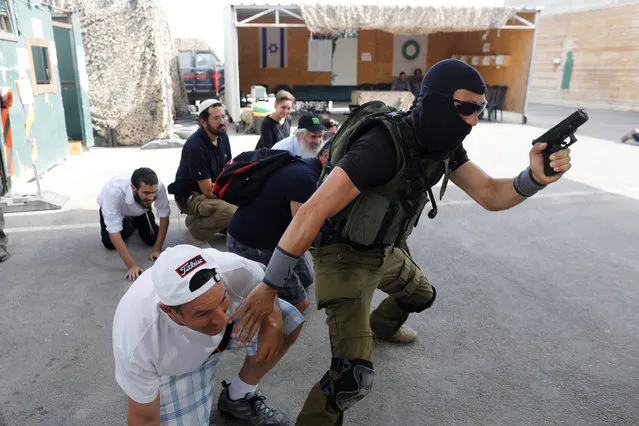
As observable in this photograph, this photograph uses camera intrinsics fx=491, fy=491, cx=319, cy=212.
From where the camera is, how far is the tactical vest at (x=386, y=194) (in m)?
1.89

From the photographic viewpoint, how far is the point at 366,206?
76.9 inches

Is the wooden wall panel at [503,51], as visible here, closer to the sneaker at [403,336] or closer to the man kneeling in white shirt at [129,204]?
the man kneeling in white shirt at [129,204]

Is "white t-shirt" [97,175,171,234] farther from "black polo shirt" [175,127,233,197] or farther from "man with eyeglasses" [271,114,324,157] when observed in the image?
"man with eyeglasses" [271,114,324,157]

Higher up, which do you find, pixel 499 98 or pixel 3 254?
pixel 499 98

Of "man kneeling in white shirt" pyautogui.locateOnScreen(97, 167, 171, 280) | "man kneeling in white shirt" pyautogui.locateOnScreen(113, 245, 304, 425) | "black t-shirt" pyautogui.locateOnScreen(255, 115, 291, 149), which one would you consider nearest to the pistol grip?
"man kneeling in white shirt" pyautogui.locateOnScreen(113, 245, 304, 425)

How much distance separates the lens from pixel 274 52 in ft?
55.5

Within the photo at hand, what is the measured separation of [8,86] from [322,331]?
202 inches

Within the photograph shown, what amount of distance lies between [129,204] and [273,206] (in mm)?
1656

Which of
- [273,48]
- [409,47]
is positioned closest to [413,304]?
[273,48]

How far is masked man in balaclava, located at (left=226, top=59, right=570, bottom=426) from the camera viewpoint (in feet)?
5.69

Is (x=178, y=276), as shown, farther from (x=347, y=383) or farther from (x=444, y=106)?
(x=444, y=106)

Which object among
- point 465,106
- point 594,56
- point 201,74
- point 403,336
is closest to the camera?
point 465,106

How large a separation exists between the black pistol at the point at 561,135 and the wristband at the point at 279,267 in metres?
1.10

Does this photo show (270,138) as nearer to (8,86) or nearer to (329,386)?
(8,86)
